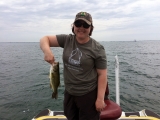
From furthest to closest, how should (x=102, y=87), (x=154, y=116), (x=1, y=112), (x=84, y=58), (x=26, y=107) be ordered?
(x=26, y=107) → (x=1, y=112) → (x=154, y=116) → (x=102, y=87) → (x=84, y=58)

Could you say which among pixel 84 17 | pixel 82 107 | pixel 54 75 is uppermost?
pixel 84 17

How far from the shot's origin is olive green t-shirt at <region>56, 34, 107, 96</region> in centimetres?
273

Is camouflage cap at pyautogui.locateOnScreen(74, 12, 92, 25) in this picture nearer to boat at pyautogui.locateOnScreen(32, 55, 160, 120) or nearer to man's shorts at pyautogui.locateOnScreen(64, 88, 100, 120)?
man's shorts at pyautogui.locateOnScreen(64, 88, 100, 120)

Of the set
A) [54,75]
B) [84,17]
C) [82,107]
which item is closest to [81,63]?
[54,75]

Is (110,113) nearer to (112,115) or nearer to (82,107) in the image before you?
(112,115)

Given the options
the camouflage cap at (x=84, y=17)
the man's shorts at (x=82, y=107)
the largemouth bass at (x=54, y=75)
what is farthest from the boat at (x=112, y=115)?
the camouflage cap at (x=84, y=17)

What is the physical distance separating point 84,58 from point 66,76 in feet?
1.74

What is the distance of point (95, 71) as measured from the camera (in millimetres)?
2893

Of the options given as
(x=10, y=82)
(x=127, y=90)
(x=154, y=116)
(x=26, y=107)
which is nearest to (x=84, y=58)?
(x=154, y=116)

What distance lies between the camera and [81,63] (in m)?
2.73

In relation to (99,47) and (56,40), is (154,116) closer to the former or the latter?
(99,47)

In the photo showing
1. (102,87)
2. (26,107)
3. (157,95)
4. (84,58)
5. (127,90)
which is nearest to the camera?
(84,58)

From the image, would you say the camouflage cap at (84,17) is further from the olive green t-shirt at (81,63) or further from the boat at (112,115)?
the boat at (112,115)

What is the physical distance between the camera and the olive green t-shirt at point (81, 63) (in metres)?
2.73
